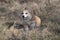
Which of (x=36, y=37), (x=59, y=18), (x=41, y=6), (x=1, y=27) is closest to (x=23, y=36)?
(x=36, y=37)

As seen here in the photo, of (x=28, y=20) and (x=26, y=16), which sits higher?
(x=26, y=16)

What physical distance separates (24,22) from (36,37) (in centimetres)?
102

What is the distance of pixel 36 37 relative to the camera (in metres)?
7.73

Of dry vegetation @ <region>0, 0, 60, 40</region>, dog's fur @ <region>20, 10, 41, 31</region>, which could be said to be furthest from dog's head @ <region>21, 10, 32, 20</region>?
dry vegetation @ <region>0, 0, 60, 40</region>

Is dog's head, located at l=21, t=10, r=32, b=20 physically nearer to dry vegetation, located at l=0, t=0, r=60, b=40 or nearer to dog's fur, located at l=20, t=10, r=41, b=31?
dog's fur, located at l=20, t=10, r=41, b=31

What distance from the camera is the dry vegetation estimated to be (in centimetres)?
782

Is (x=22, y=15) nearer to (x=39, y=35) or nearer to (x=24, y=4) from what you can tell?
(x=39, y=35)

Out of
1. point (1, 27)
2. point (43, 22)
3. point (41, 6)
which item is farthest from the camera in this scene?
point (41, 6)

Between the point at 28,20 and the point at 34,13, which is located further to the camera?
the point at 34,13

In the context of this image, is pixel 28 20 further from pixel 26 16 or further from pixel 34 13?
pixel 34 13

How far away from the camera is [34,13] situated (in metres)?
9.71

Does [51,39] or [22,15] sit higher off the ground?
[22,15]

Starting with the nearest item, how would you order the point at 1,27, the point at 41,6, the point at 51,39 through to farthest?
the point at 51,39, the point at 1,27, the point at 41,6

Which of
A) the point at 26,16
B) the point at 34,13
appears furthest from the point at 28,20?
the point at 34,13
